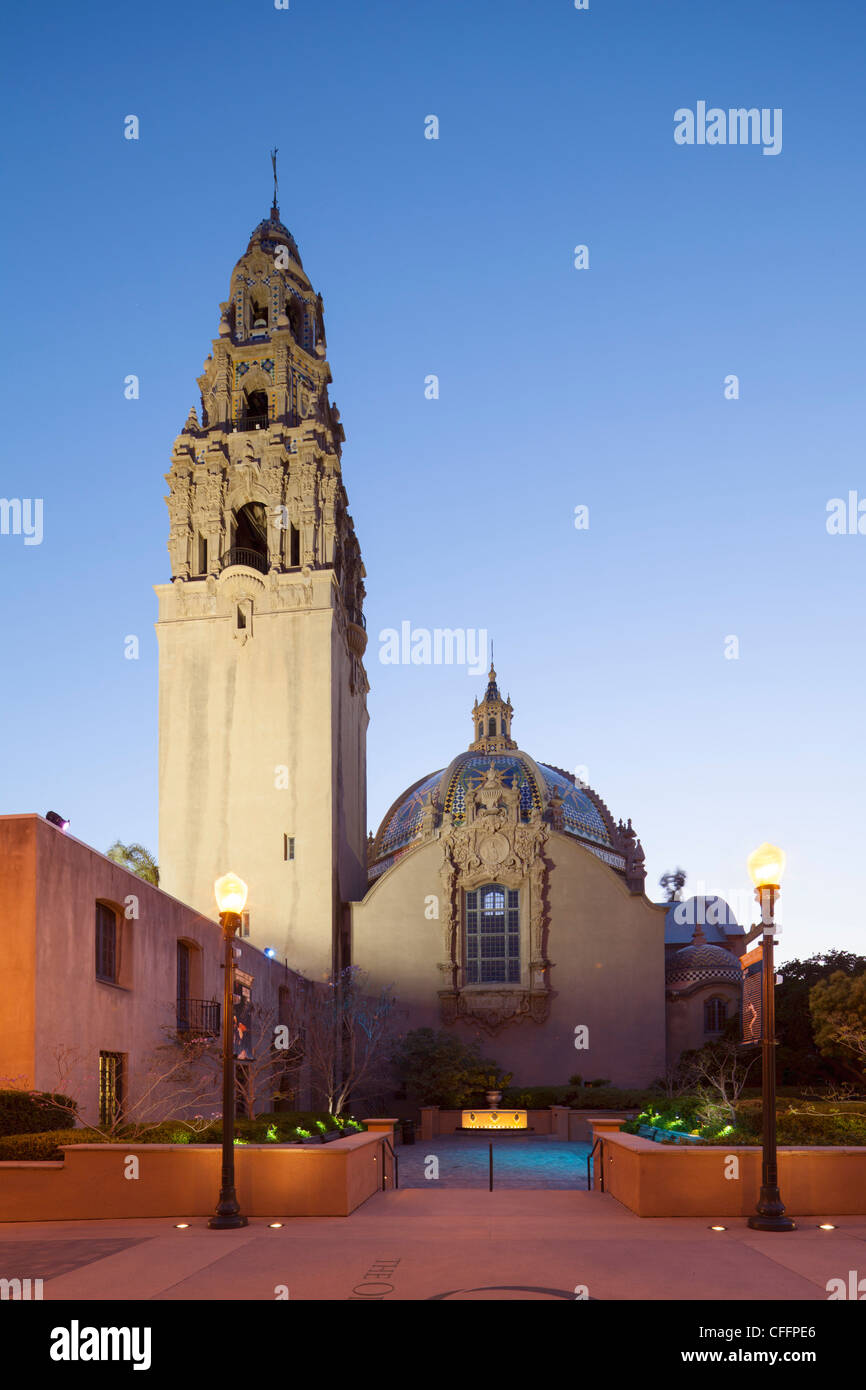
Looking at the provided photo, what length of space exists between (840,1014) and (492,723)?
20.9 meters

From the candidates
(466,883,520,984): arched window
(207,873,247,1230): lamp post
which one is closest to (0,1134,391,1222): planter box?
(207,873,247,1230): lamp post

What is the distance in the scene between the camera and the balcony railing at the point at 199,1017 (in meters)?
26.8

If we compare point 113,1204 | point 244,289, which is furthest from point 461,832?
point 113,1204

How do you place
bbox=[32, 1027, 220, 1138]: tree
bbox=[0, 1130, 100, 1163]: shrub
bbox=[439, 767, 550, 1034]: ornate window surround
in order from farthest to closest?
bbox=[439, 767, 550, 1034]: ornate window surround < bbox=[32, 1027, 220, 1138]: tree < bbox=[0, 1130, 100, 1163]: shrub

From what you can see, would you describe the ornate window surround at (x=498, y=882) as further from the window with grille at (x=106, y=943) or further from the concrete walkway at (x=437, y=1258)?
the concrete walkway at (x=437, y=1258)

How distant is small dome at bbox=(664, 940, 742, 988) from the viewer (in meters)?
47.9

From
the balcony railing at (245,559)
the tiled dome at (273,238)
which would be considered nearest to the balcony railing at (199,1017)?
the balcony railing at (245,559)

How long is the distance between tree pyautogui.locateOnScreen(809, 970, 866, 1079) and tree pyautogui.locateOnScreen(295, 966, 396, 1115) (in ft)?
51.7

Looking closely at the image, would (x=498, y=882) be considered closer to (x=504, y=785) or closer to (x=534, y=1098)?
(x=504, y=785)

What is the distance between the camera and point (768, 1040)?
1191cm

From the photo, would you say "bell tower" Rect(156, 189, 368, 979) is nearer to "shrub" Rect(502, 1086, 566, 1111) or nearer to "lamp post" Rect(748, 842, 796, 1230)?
"shrub" Rect(502, 1086, 566, 1111)

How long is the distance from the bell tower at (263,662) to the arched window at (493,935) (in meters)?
5.42
